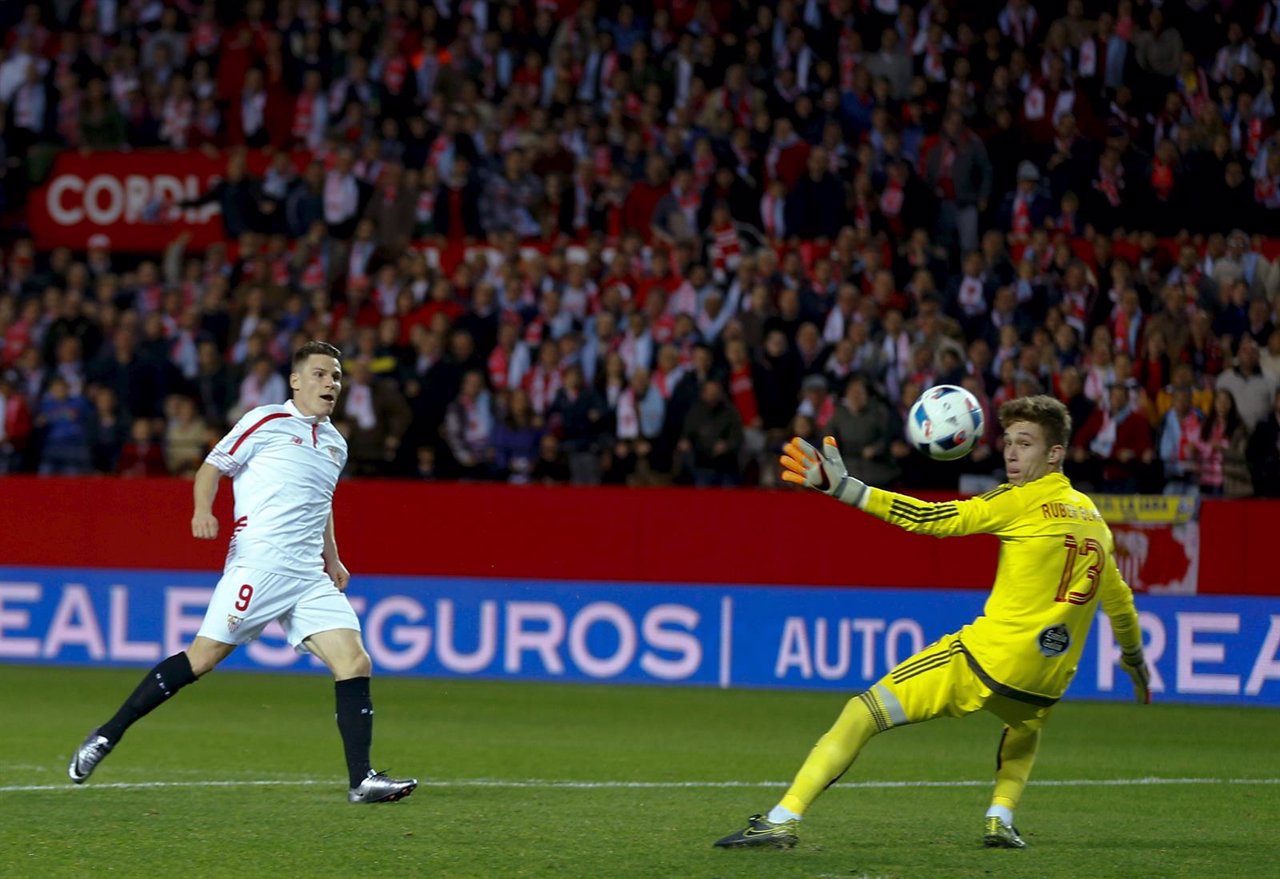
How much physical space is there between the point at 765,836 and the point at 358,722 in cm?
217

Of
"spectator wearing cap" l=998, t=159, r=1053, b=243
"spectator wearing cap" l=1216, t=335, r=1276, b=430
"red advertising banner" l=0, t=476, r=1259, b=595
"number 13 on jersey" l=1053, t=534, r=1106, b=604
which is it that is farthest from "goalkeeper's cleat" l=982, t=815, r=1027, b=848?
"spectator wearing cap" l=998, t=159, r=1053, b=243

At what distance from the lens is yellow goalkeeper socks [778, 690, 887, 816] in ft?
23.5

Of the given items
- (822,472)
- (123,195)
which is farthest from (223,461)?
(123,195)

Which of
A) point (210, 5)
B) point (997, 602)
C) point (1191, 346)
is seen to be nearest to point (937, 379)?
point (1191, 346)

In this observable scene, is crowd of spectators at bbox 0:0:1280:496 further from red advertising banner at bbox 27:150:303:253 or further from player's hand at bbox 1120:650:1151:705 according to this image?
player's hand at bbox 1120:650:1151:705

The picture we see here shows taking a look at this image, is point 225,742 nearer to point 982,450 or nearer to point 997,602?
point 997,602

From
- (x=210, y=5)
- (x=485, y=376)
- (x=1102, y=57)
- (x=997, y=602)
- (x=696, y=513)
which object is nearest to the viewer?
(x=997, y=602)

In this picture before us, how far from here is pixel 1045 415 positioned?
24.2 ft

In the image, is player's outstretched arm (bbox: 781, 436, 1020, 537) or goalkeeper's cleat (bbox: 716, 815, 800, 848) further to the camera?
goalkeeper's cleat (bbox: 716, 815, 800, 848)

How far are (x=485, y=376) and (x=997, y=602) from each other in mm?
11309

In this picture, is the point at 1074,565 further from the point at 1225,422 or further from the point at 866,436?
the point at 1225,422

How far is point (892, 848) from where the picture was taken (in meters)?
7.61

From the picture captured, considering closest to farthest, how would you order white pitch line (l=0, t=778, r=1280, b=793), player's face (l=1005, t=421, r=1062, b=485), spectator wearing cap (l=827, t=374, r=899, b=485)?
player's face (l=1005, t=421, r=1062, b=485) < white pitch line (l=0, t=778, r=1280, b=793) < spectator wearing cap (l=827, t=374, r=899, b=485)

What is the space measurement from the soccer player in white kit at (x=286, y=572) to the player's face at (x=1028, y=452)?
2.91 m
